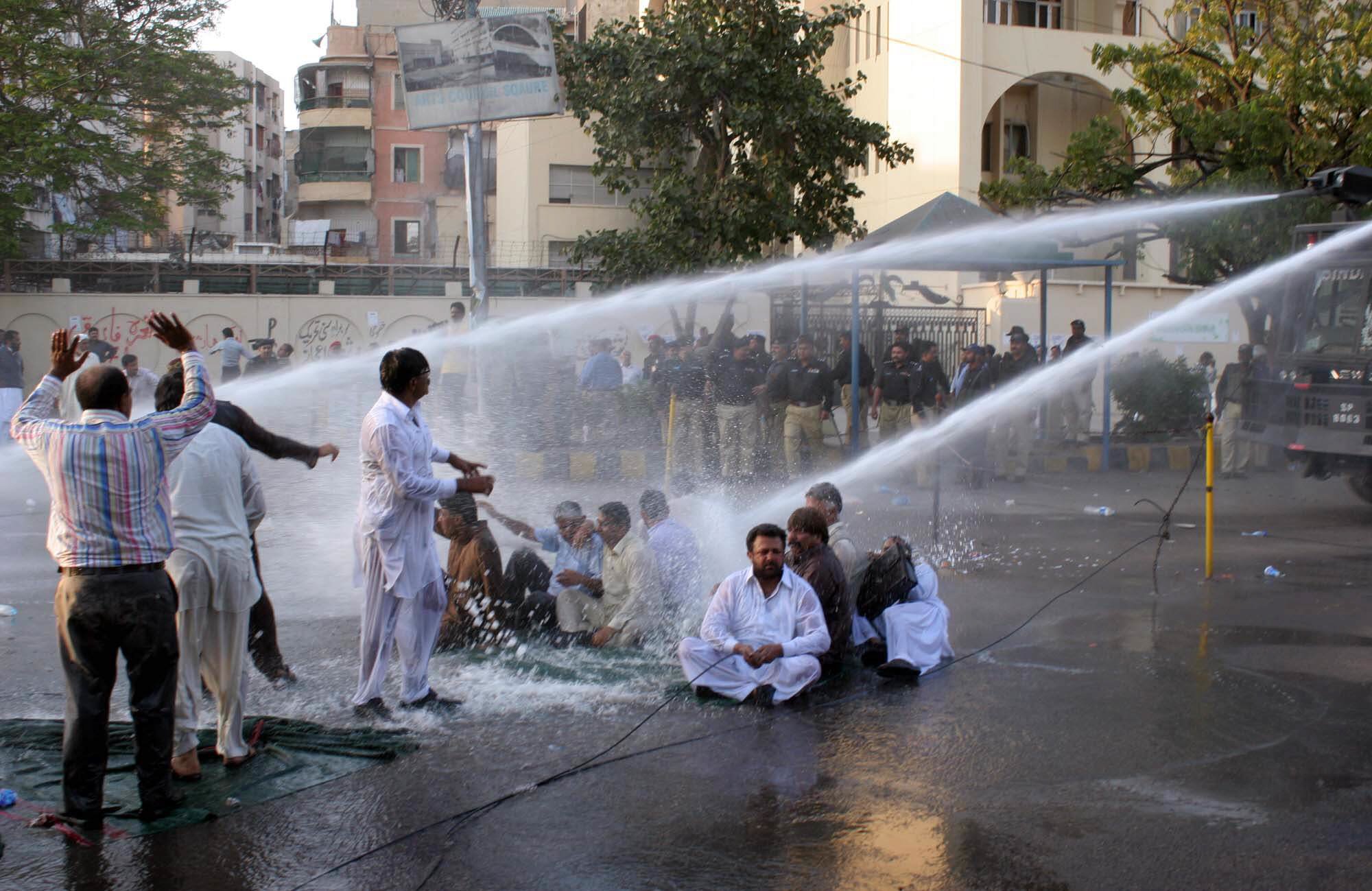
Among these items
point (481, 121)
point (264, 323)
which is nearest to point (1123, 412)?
point (481, 121)

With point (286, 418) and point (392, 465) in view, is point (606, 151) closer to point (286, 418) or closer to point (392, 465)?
point (286, 418)

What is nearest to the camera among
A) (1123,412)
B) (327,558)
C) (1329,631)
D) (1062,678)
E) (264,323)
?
(1062,678)

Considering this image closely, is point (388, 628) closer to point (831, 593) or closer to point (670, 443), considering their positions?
point (831, 593)

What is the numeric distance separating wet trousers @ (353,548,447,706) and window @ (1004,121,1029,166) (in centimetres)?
2683

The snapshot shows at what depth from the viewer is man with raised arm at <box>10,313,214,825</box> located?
15.4ft

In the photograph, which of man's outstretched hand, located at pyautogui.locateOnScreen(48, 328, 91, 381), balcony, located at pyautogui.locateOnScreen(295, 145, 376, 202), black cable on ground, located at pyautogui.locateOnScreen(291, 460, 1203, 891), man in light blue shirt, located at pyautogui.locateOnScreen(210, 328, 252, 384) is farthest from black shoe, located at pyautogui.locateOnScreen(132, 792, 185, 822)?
balcony, located at pyautogui.locateOnScreen(295, 145, 376, 202)

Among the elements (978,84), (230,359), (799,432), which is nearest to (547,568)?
(799,432)

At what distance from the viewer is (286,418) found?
10.9m

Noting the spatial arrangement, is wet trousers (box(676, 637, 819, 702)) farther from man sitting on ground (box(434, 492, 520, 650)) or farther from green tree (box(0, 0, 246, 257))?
green tree (box(0, 0, 246, 257))

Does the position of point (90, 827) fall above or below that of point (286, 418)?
below

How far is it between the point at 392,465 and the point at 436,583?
0.64 m

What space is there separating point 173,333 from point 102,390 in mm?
440

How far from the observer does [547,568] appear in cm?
806

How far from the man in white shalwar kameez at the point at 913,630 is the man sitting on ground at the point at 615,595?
1.21 m
